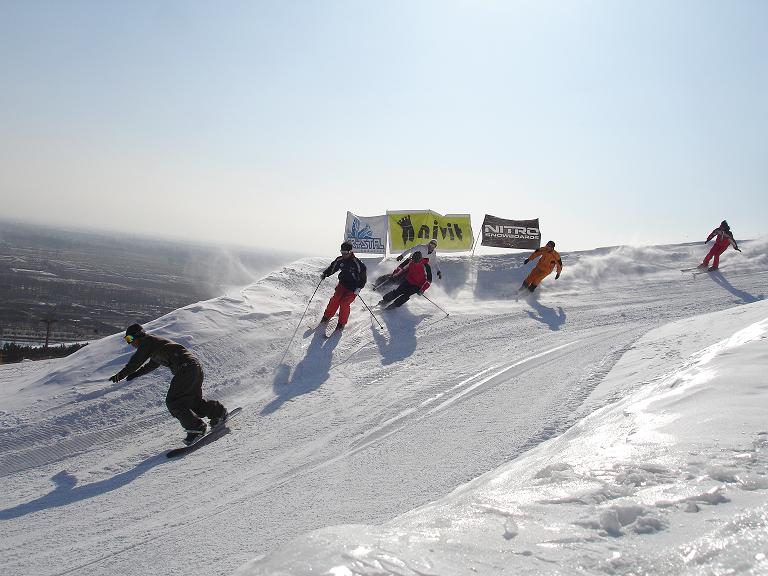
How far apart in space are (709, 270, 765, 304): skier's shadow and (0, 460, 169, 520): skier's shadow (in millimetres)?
14023

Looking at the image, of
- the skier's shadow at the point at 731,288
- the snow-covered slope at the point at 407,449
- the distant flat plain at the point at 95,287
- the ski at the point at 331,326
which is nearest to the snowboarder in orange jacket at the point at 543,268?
the snow-covered slope at the point at 407,449

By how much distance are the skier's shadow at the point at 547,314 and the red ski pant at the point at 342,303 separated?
4.37 m

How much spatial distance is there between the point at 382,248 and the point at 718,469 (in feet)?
47.0

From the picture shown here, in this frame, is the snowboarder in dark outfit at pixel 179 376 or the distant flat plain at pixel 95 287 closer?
the snowboarder in dark outfit at pixel 179 376

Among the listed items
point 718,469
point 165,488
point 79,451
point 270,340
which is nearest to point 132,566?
point 165,488

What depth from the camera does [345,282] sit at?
10.5 meters

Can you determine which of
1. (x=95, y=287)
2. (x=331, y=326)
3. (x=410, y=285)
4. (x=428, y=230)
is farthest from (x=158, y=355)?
(x=95, y=287)

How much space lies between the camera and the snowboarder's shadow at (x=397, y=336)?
9.70 meters

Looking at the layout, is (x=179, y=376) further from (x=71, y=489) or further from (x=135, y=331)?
(x=71, y=489)

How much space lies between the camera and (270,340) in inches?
388

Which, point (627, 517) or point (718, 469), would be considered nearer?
point (627, 517)

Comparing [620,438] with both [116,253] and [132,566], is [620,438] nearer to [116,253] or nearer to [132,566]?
[132,566]

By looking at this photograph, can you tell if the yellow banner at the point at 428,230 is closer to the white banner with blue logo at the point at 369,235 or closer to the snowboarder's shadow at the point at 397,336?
the white banner with blue logo at the point at 369,235

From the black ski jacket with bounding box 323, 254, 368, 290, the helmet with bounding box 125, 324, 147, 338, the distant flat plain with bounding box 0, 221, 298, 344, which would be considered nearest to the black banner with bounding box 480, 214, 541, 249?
the distant flat plain with bounding box 0, 221, 298, 344
